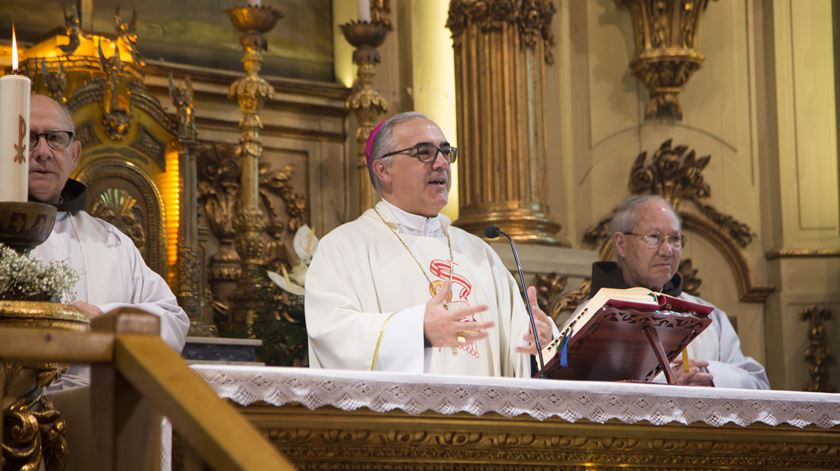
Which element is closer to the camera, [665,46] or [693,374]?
[693,374]

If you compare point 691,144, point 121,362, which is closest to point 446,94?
point 691,144

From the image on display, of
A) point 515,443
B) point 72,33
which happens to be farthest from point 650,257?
point 72,33

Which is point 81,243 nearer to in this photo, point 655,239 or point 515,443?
point 515,443

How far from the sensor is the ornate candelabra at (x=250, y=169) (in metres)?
6.68

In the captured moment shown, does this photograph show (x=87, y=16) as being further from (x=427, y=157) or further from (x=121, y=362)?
(x=121, y=362)

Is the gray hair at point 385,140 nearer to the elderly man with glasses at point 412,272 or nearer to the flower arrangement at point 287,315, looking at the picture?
the elderly man with glasses at point 412,272

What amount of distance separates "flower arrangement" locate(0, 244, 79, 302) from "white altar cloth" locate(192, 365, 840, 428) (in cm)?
41

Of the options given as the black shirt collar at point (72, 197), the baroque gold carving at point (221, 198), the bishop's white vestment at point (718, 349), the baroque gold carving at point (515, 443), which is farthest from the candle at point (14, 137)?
the baroque gold carving at point (221, 198)

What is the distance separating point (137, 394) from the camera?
2.48m

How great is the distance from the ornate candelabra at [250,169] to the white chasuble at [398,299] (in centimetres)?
176

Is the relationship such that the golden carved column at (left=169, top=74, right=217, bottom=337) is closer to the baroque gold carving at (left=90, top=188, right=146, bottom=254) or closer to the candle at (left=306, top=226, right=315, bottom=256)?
the baroque gold carving at (left=90, top=188, right=146, bottom=254)

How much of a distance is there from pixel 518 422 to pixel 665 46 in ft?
16.4

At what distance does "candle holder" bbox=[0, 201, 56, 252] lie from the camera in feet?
10.9

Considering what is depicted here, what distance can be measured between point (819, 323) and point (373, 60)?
124 inches
